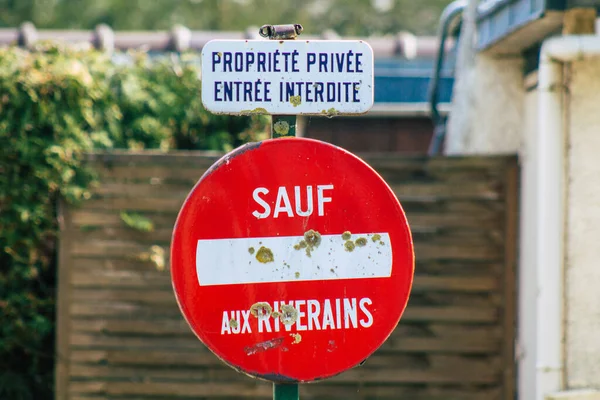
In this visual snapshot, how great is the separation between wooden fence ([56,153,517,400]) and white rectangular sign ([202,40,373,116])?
2380 millimetres

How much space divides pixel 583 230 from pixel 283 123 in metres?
2.31

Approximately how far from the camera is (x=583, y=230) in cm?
429

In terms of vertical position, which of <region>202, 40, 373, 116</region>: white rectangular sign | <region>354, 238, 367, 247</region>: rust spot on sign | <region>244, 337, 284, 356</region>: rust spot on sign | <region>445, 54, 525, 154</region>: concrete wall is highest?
<region>445, 54, 525, 154</region>: concrete wall

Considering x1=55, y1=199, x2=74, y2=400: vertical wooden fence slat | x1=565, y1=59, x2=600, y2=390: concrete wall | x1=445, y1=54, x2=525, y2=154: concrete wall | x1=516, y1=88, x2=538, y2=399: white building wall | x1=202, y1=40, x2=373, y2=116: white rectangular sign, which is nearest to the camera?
x1=202, y1=40, x2=373, y2=116: white rectangular sign

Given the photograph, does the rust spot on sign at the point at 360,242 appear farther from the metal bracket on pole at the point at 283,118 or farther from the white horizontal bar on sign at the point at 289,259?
the metal bracket on pole at the point at 283,118

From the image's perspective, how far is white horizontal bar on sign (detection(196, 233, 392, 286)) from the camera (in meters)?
2.41

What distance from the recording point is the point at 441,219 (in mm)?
4898

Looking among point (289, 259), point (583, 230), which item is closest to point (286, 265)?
point (289, 259)

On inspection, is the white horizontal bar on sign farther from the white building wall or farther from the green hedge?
the green hedge

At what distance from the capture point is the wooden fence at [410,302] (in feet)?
16.0

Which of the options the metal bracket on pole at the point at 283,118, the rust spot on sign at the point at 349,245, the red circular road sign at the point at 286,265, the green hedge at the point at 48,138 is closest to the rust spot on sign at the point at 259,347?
the red circular road sign at the point at 286,265

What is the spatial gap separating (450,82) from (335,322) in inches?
256

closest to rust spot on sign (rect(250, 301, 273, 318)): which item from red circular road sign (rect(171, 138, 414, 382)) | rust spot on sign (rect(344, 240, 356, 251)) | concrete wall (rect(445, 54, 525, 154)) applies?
red circular road sign (rect(171, 138, 414, 382))

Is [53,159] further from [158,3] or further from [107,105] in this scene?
[158,3]
